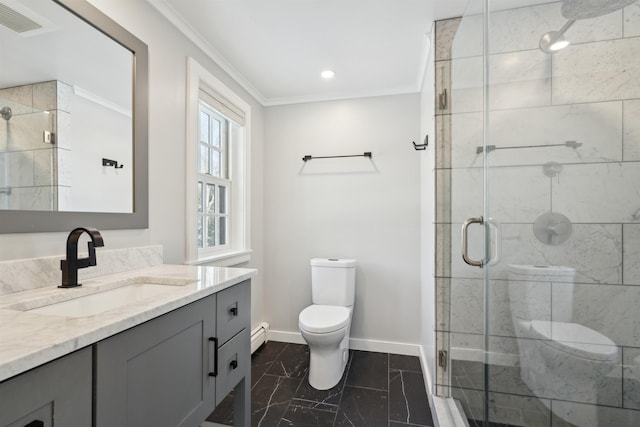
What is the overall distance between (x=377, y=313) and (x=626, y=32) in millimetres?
2192

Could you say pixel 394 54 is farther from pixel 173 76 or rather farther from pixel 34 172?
pixel 34 172

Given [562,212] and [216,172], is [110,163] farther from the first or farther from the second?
[562,212]

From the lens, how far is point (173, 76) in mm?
1631

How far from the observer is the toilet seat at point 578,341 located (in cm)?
114

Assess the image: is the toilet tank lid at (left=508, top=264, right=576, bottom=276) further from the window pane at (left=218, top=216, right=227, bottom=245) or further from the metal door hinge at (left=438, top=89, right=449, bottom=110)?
the window pane at (left=218, top=216, right=227, bottom=245)

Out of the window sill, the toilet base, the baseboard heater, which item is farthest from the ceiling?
the baseboard heater

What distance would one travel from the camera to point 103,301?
1.03 metres

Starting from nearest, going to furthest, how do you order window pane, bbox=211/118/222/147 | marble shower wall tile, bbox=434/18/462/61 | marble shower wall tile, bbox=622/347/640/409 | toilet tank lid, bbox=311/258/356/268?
marble shower wall tile, bbox=622/347/640/409 → marble shower wall tile, bbox=434/18/462/61 → window pane, bbox=211/118/222/147 → toilet tank lid, bbox=311/258/356/268

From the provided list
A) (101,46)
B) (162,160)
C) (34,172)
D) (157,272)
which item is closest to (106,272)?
(157,272)

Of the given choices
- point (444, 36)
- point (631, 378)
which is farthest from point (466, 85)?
point (631, 378)

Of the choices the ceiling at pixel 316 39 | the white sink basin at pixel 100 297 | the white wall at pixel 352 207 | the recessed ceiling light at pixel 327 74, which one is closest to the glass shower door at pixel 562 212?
the ceiling at pixel 316 39

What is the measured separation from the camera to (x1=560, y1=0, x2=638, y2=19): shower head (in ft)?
3.49

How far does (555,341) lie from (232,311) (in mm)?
1389

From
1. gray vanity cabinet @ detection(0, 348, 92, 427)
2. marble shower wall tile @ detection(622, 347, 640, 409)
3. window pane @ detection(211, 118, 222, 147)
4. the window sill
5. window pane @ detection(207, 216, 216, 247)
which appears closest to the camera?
gray vanity cabinet @ detection(0, 348, 92, 427)
